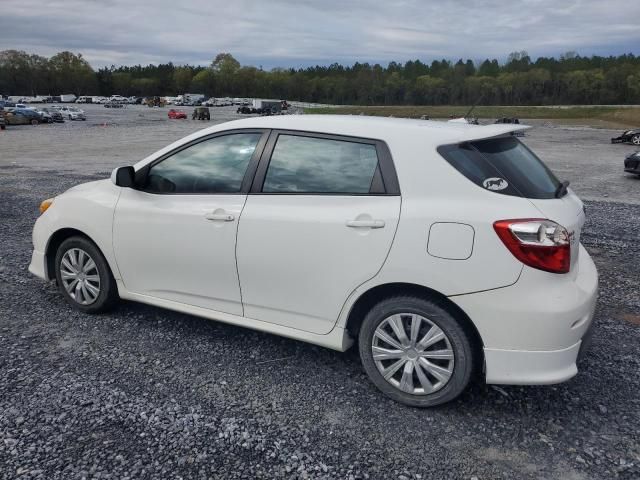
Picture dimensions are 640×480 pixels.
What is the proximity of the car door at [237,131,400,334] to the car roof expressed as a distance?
0.06 metres

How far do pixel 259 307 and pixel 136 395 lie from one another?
3.14 ft

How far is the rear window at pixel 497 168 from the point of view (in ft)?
10.2

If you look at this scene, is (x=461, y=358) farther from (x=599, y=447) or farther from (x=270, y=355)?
(x=270, y=355)

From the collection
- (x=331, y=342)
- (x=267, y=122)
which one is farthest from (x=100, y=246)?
(x=331, y=342)

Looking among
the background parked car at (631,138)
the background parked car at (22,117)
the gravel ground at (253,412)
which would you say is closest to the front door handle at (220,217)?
the gravel ground at (253,412)

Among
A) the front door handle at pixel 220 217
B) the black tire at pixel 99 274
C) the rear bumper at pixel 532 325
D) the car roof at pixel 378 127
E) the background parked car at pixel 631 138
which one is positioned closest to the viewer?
the rear bumper at pixel 532 325

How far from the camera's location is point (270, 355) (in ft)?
13.3

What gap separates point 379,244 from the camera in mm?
3225

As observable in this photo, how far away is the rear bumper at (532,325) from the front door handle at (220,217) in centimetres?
158

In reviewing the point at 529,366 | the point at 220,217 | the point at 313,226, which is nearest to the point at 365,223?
the point at 313,226

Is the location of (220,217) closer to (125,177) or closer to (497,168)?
(125,177)

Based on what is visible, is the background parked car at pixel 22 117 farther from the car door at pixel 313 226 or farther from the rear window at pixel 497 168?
the rear window at pixel 497 168

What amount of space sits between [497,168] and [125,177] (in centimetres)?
270

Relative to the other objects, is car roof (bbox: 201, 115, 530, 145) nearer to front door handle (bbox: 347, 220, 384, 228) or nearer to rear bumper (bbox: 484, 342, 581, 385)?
front door handle (bbox: 347, 220, 384, 228)
